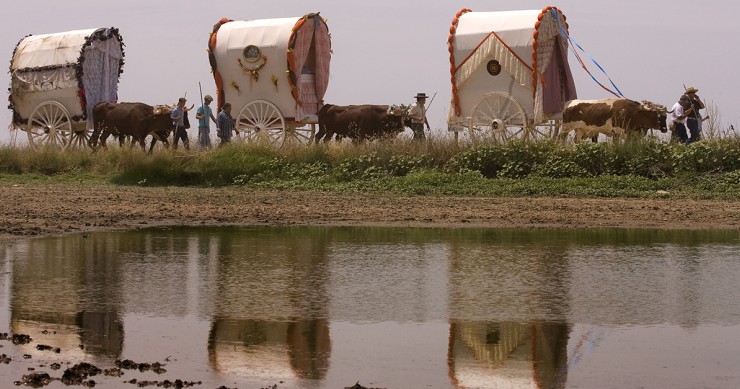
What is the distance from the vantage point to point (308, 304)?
9688 mm

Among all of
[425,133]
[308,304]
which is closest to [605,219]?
[308,304]

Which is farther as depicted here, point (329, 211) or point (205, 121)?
point (205, 121)

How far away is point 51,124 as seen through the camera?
30516mm

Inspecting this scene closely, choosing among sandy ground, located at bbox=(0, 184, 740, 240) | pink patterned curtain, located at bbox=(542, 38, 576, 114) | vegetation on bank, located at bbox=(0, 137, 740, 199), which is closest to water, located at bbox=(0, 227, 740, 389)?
sandy ground, located at bbox=(0, 184, 740, 240)

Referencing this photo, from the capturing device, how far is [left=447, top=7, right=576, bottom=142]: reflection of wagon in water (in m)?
26.0

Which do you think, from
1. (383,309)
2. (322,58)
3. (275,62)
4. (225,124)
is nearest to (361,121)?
(322,58)

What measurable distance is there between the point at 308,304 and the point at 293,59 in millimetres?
17861

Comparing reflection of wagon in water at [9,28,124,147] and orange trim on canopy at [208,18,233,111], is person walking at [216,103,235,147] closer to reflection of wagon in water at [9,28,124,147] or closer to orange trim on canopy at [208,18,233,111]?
orange trim on canopy at [208,18,233,111]

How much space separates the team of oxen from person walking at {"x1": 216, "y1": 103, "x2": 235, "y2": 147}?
1.61 metres

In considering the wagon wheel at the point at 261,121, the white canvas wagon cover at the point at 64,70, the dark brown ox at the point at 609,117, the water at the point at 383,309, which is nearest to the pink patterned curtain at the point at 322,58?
the wagon wheel at the point at 261,121

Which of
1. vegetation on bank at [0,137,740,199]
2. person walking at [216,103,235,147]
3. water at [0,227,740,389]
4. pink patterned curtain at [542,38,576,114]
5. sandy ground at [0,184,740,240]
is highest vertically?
pink patterned curtain at [542,38,576,114]

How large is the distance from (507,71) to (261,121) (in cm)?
580

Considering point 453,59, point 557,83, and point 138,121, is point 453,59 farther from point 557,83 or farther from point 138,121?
point 138,121

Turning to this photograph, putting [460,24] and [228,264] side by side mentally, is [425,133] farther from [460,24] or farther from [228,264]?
[228,264]
